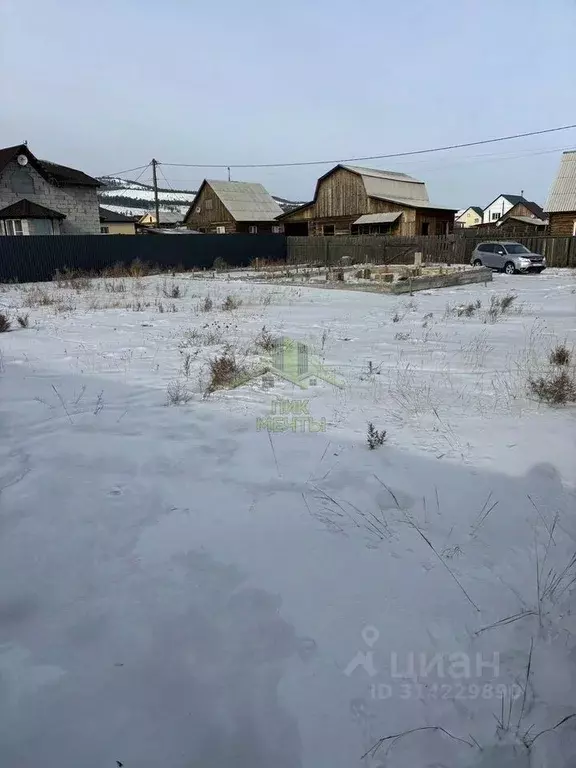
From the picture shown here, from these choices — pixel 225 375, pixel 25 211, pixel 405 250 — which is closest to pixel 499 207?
pixel 405 250

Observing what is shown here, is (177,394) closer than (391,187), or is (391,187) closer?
(177,394)

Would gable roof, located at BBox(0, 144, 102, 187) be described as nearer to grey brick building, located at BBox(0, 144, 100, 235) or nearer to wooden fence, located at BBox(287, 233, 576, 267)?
grey brick building, located at BBox(0, 144, 100, 235)

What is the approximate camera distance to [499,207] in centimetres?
8575

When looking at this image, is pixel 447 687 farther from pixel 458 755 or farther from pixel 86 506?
pixel 86 506

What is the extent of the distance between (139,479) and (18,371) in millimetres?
3738

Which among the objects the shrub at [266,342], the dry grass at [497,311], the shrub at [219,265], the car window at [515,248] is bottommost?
the shrub at [266,342]

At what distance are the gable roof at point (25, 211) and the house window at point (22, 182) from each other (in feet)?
→ 2.58

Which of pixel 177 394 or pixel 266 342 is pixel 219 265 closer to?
pixel 266 342

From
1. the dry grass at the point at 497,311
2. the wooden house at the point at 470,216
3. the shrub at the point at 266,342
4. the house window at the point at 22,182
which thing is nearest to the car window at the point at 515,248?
the dry grass at the point at 497,311

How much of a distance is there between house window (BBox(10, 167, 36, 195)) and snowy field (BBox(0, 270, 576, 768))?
29628 mm

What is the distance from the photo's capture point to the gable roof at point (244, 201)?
44.8 meters

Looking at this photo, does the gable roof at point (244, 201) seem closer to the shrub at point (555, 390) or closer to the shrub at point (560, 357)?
the shrub at point (560, 357)

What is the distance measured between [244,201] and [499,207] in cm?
5904

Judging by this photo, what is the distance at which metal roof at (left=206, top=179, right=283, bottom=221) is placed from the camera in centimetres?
4481
